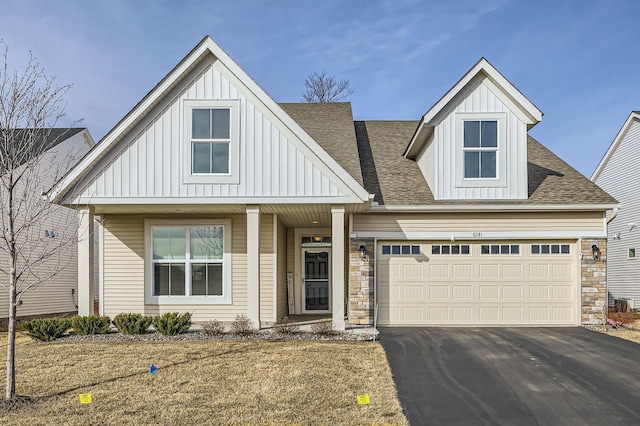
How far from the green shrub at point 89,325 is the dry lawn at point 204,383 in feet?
2.86

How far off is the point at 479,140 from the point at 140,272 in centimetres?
935

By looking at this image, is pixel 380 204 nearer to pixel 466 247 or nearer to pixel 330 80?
pixel 466 247

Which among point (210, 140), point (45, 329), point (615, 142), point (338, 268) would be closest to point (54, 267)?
point (45, 329)

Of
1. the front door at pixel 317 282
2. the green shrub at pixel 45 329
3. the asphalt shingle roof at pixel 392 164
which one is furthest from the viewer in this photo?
the front door at pixel 317 282

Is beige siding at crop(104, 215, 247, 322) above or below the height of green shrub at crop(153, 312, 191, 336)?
above

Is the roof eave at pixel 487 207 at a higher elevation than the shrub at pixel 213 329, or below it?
higher

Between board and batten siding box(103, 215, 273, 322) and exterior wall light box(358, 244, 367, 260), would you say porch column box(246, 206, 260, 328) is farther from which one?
exterior wall light box(358, 244, 367, 260)

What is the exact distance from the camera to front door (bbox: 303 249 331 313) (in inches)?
644

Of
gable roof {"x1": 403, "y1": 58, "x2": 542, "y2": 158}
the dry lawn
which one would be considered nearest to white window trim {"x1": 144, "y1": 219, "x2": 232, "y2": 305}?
the dry lawn

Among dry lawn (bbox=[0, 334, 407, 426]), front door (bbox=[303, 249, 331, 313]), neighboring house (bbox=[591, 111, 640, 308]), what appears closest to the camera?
dry lawn (bbox=[0, 334, 407, 426])

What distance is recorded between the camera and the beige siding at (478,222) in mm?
13297

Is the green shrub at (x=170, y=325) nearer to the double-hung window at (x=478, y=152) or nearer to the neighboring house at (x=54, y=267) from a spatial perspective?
the neighboring house at (x=54, y=267)

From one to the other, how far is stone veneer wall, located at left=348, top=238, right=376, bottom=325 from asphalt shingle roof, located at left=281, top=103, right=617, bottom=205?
4.17 feet

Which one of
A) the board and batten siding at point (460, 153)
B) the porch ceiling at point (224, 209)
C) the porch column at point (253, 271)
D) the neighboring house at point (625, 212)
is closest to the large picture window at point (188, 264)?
the porch ceiling at point (224, 209)
